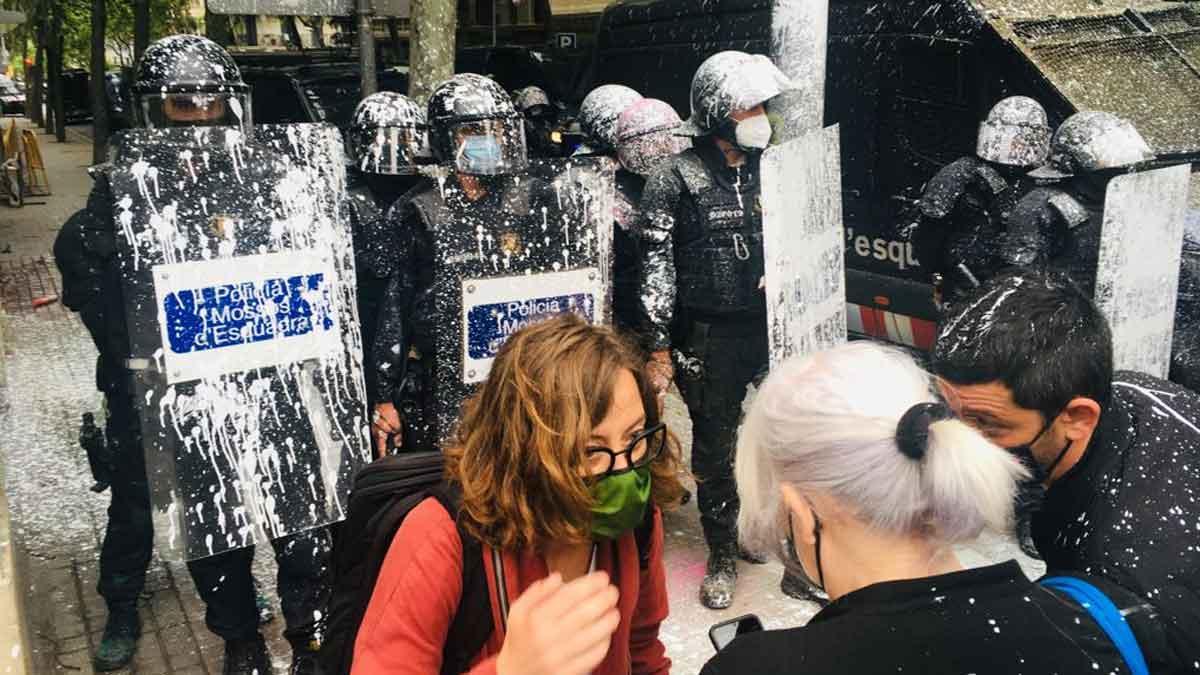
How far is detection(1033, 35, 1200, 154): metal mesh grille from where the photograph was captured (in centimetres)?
506

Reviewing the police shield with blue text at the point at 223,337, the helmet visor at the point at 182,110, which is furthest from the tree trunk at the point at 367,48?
the helmet visor at the point at 182,110

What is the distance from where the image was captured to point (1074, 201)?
4207 mm

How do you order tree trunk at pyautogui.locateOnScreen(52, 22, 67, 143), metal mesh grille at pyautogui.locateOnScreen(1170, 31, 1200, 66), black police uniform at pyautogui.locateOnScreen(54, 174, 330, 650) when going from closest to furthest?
black police uniform at pyautogui.locateOnScreen(54, 174, 330, 650), metal mesh grille at pyautogui.locateOnScreen(1170, 31, 1200, 66), tree trunk at pyautogui.locateOnScreen(52, 22, 67, 143)

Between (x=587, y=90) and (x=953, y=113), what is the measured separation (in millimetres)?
4159

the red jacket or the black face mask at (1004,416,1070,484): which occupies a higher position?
the black face mask at (1004,416,1070,484)

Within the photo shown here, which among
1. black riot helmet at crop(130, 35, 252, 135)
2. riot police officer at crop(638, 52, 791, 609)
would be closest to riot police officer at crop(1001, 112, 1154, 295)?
riot police officer at crop(638, 52, 791, 609)

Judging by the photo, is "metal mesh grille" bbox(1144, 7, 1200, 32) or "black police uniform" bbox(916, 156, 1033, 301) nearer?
"black police uniform" bbox(916, 156, 1033, 301)

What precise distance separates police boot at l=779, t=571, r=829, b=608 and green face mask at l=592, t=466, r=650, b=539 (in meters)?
2.31

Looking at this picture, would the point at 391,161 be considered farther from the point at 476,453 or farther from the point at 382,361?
the point at 476,453

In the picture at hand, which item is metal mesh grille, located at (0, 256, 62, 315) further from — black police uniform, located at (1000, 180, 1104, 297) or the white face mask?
black police uniform, located at (1000, 180, 1104, 297)

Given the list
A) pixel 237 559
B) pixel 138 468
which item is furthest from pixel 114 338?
pixel 237 559

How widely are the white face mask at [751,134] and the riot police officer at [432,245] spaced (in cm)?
83

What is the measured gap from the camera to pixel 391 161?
3.81 metres

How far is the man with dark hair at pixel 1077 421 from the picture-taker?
174cm
